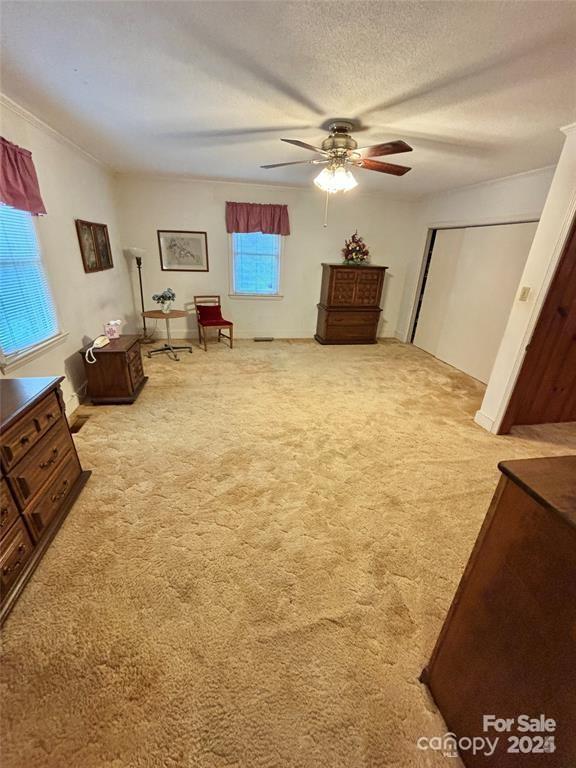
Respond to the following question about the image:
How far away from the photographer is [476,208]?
395 centimetres

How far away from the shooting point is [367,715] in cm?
107

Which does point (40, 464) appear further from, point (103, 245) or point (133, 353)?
point (103, 245)

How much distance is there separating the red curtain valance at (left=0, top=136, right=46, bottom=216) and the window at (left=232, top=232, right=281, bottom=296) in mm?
2854

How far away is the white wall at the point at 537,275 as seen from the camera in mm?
2117

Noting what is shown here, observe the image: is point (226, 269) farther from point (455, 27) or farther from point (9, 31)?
point (455, 27)

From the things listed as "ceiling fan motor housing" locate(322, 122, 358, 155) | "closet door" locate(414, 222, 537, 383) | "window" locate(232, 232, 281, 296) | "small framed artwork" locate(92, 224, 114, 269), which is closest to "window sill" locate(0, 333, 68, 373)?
"small framed artwork" locate(92, 224, 114, 269)

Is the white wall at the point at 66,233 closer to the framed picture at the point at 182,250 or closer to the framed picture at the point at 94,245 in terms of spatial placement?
the framed picture at the point at 94,245

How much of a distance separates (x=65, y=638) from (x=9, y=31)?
2.69m

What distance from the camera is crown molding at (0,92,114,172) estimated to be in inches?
82.2

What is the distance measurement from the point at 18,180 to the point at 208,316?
268cm

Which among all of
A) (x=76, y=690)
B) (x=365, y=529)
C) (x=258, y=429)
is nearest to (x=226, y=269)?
(x=258, y=429)

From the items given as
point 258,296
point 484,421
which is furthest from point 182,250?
point 484,421

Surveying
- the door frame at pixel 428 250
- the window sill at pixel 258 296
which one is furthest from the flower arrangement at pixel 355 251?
the window sill at pixel 258 296

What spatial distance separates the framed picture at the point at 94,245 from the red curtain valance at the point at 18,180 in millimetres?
842
